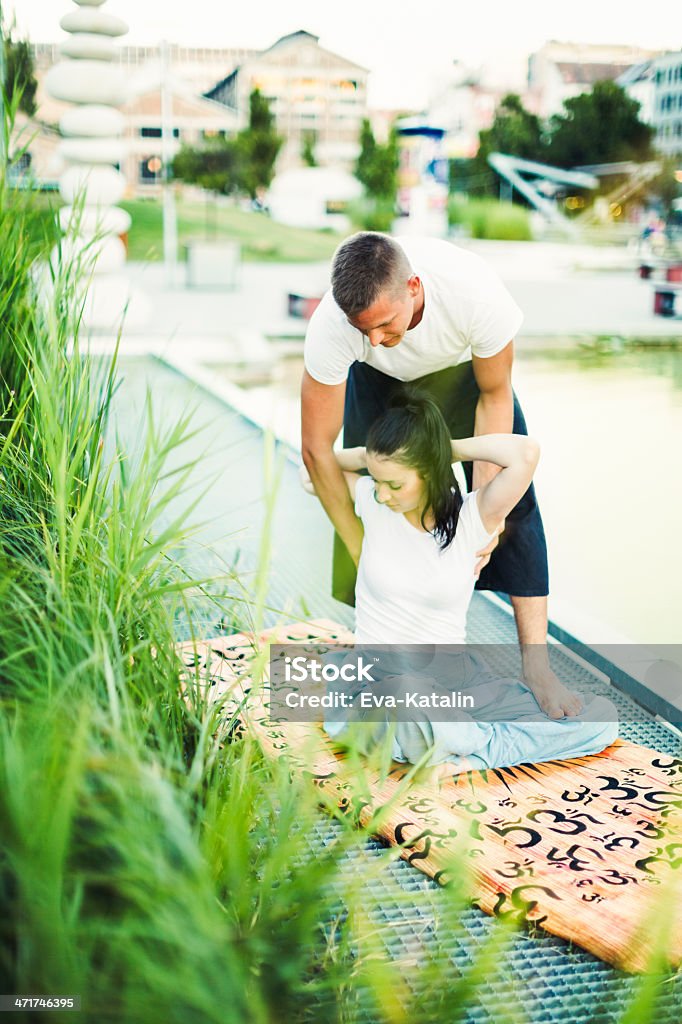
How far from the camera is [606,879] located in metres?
1.81

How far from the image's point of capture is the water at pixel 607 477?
3.41 metres

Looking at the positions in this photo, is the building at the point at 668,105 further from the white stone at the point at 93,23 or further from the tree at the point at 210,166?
the tree at the point at 210,166

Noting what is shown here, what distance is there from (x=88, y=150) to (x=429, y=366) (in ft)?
16.4

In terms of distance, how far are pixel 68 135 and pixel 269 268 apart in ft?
26.1

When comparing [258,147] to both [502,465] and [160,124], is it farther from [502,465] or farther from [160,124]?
[502,465]

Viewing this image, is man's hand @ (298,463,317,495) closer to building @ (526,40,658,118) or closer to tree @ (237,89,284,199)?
building @ (526,40,658,118)

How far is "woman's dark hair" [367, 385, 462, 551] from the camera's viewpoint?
2215 mm

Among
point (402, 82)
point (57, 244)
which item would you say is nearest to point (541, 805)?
point (57, 244)

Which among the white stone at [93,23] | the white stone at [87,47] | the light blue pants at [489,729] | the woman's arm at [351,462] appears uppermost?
the white stone at [93,23]

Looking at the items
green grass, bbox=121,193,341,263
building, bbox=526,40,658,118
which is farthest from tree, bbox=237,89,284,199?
building, bbox=526,40,658,118

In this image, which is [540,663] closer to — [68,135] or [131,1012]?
[131,1012]

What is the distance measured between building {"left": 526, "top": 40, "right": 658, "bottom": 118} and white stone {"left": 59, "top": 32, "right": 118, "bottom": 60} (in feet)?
8.66

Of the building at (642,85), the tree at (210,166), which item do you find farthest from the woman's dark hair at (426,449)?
the tree at (210,166)

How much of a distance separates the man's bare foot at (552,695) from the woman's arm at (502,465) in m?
0.40
